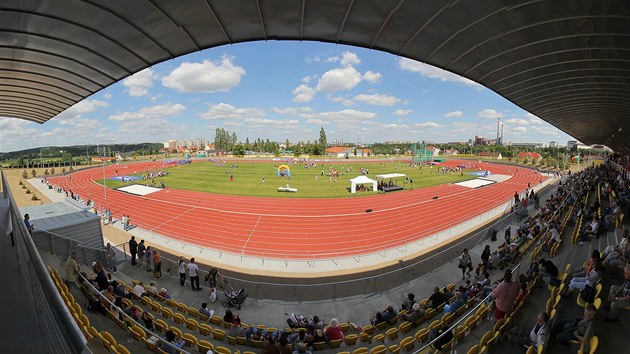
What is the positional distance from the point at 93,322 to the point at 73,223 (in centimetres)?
837

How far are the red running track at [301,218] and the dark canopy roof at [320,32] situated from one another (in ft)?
42.7

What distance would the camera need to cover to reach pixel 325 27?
6547 mm

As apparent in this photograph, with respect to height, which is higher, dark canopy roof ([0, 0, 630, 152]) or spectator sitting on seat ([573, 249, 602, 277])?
dark canopy roof ([0, 0, 630, 152])

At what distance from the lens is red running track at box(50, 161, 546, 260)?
20148mm

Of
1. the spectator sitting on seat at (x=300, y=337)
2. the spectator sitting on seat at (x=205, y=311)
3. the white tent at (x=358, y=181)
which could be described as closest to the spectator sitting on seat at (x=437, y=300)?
the spectator sitting on seat at (x=300, y=337)

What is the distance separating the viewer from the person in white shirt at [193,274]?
11.4 meters

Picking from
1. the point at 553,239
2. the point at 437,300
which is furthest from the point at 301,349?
the point at 553,239

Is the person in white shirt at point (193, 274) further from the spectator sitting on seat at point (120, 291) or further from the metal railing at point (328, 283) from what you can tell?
the spectator sitting on seat at point (120, 291)

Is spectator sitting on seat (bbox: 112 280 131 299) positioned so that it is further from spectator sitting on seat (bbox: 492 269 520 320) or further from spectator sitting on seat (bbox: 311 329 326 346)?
spectator sitting on seat (bbox: 492 269 520 320)

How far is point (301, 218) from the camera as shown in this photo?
27078 mm

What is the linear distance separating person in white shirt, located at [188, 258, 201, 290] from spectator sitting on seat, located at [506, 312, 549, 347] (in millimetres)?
10762

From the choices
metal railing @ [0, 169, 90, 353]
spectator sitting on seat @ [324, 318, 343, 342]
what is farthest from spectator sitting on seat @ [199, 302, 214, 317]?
metal railing @ [0, 169, 90, 353]

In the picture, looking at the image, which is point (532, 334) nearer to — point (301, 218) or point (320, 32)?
point (320, 32)

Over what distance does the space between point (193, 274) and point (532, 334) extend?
37.0ft
